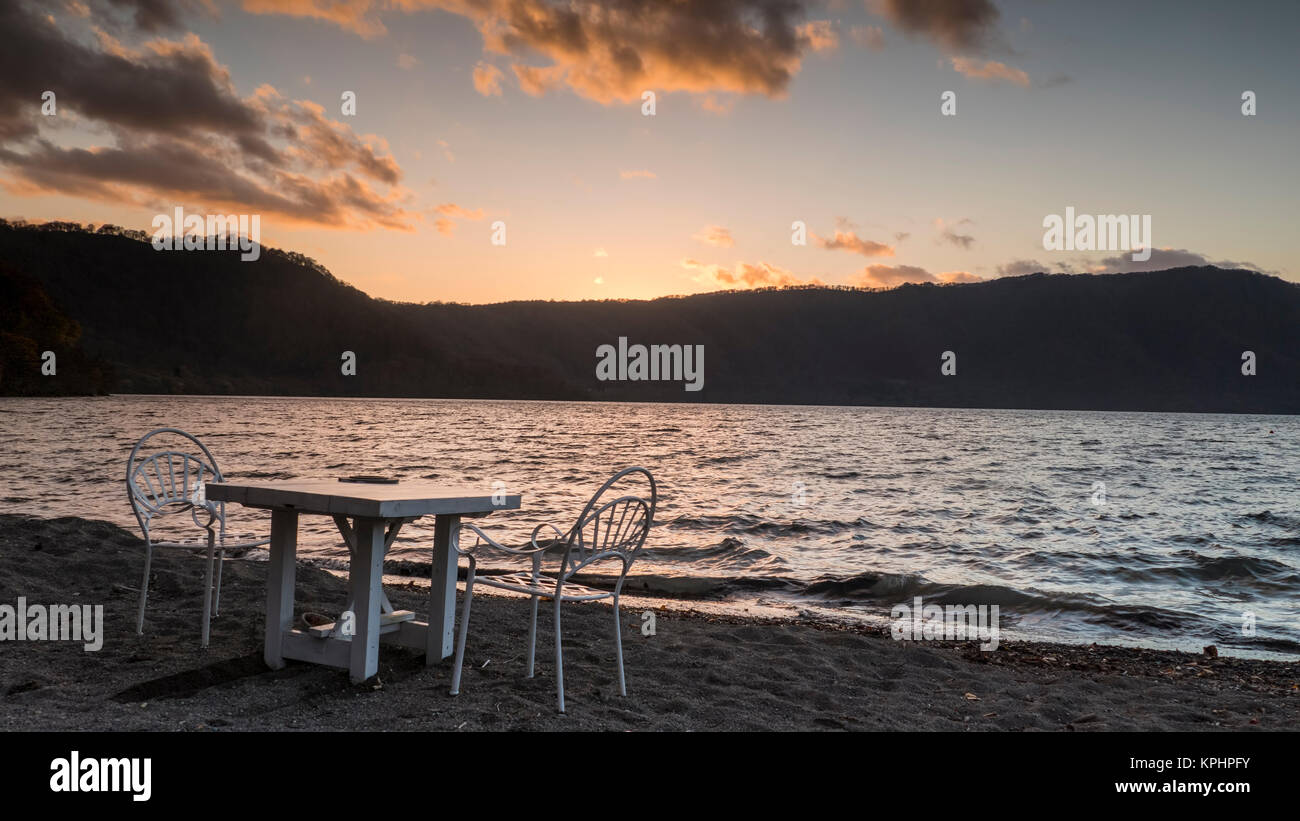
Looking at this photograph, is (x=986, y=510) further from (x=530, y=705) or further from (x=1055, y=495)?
(x=530, y=705)

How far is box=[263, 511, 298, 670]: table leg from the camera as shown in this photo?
4062 millimetres

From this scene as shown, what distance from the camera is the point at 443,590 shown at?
426 centimetres

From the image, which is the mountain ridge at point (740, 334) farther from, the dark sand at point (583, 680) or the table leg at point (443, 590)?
the table leg at point (443, 590)

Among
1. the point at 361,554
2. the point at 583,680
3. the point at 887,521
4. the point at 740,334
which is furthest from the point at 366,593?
the point at 740,334

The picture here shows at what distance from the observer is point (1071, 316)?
159 metres

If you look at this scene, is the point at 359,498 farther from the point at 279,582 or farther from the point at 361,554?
the point at 279,582

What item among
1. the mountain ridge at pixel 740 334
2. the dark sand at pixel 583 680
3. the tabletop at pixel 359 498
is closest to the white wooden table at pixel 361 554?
the tabletop at pixel 359 498

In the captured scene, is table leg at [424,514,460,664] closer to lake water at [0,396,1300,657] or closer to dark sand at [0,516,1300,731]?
dark sand at [0,516,1300,731]

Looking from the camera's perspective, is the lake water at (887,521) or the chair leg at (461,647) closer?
the chair leg at (461,647)

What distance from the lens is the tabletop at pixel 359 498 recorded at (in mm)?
3531

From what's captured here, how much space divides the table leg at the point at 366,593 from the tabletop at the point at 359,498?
18cm
